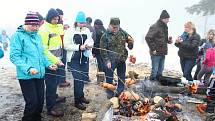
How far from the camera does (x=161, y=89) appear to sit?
9.41 m

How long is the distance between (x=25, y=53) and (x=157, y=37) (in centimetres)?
527

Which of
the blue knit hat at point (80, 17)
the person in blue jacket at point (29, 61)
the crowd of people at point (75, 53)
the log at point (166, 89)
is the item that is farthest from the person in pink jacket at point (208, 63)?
the person in blue jacket at point (29, 61)

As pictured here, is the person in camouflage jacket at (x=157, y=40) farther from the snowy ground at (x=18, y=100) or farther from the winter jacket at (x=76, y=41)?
the winter jacket at (x=76, y=41)

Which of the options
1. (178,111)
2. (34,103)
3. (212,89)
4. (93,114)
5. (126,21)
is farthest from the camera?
(126,21)

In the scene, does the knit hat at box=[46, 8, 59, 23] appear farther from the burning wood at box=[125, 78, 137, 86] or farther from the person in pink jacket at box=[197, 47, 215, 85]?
the person in pink jacket at box=[197, 47, 215, 85]

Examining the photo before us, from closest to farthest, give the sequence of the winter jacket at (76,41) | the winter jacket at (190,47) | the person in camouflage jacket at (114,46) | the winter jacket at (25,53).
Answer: the winter jacket at (25,53) → the winter jacket at (76,41) → the person in camouflage jacket at (114,46) → the winter jacket at (190,47)

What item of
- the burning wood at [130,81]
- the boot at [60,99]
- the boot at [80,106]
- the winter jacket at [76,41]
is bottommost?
the boot at [80,106]

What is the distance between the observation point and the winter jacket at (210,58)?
33.6 feet

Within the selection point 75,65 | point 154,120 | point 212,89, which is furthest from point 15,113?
point 212,89

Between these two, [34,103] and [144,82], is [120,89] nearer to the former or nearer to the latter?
[144,82]

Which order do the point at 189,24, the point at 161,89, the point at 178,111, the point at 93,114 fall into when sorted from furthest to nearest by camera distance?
the point at 189,24 < the point at 161,89 < the point at 178,111 < the point at 93,114

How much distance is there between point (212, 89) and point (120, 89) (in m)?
2.27

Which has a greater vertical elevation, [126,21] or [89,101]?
[126,21]

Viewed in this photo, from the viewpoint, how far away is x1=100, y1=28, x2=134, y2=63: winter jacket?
342 inches
